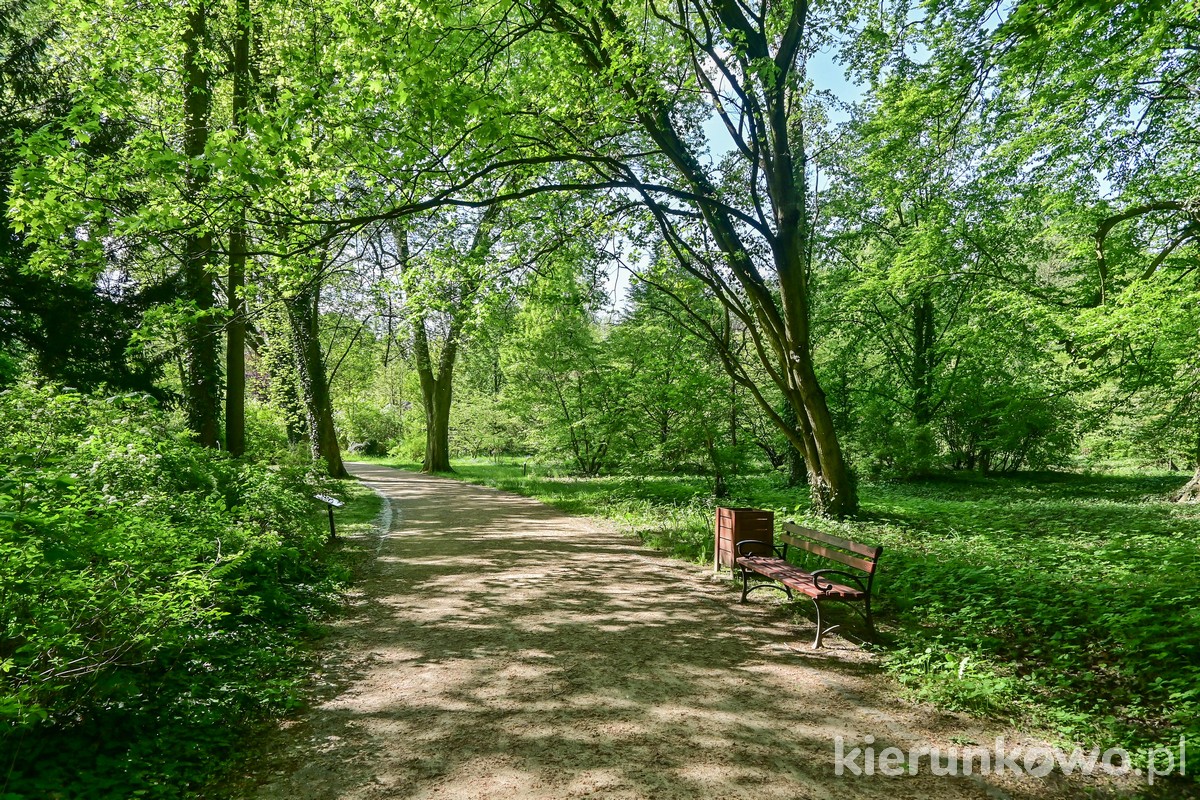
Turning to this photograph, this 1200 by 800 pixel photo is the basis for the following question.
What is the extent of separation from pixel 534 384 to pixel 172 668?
1627cm

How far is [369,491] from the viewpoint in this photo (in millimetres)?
17328

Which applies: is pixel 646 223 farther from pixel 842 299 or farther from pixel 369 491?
pixel 369 491

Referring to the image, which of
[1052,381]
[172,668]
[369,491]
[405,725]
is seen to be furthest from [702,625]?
[1052,381]

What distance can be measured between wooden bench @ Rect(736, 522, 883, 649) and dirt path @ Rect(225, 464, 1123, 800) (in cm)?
41

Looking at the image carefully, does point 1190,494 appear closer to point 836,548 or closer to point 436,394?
point 836,548

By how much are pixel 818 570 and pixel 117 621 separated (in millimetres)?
5477

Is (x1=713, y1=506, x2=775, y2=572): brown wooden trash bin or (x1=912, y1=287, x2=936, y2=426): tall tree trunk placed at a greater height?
(x1=912, y1=287, x2=936, y2=426): tall tree trunk

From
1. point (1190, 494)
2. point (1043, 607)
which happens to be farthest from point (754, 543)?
point (1190, 494)

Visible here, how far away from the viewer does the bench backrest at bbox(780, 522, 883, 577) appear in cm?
550

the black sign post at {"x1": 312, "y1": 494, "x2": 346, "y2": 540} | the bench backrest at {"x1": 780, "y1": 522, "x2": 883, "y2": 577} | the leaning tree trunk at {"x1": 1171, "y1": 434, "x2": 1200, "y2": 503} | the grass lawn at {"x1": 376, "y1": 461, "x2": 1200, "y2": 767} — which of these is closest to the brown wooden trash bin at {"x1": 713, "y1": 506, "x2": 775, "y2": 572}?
the bench backrest at {"x1": 780, "y1": 522, "x2": 883, "y2": 577}

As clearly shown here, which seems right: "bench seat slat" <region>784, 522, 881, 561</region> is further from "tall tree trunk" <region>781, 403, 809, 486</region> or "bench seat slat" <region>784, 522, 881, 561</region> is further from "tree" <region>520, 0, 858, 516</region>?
"tall tree trunk" <region>781, 403, 809, 486</region>

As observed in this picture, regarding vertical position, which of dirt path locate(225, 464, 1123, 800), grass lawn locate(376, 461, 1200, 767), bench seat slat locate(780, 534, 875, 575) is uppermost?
bench seat slat locate(780, 534, 875, 575)

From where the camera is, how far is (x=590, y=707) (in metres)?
4.15

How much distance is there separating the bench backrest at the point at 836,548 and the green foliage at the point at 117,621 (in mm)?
4921
